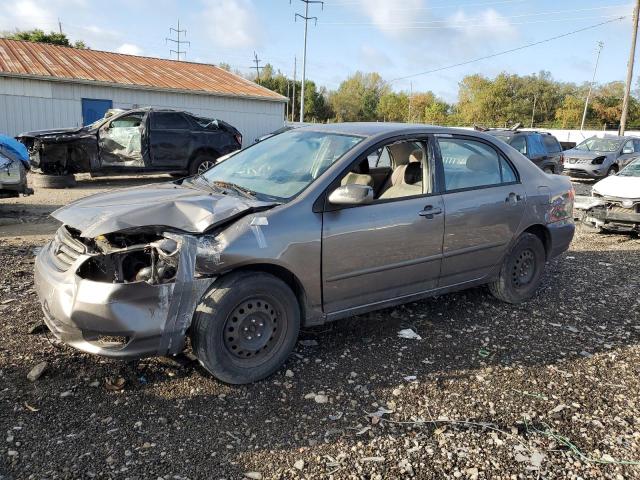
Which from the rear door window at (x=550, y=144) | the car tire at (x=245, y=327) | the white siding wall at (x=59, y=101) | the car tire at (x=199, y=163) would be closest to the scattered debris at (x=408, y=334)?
the car tire at (x=245, y=327)

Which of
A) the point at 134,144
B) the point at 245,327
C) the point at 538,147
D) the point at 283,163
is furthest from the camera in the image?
the point at 538,147

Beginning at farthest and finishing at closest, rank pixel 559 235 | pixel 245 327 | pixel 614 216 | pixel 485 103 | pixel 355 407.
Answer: pixel 485 103
pixel 614 216
pixel 559 235
pixel 245 327
pixel 355 407

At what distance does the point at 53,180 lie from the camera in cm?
1230

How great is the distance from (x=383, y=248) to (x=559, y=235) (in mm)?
2487

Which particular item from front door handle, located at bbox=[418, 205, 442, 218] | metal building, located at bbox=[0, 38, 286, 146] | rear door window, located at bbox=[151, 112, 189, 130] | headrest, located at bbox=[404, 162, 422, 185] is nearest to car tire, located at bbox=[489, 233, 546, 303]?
front door handle, located at bbox=[418, 205, 442, 218]

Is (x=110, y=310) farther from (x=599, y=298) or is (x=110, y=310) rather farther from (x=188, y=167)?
(x=188, y=167)

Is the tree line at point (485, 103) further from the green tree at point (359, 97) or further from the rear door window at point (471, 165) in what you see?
the rear door window at point (471, 165)

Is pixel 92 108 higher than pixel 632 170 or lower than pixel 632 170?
higher

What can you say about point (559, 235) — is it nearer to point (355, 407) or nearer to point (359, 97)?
point (355, 407)

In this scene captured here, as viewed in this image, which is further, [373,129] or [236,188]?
[373,129]

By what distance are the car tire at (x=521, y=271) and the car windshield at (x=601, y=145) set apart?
15177 mm

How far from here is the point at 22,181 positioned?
329 inches

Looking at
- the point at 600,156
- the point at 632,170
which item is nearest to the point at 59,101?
the point at 632,170

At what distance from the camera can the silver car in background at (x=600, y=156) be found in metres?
17.3
